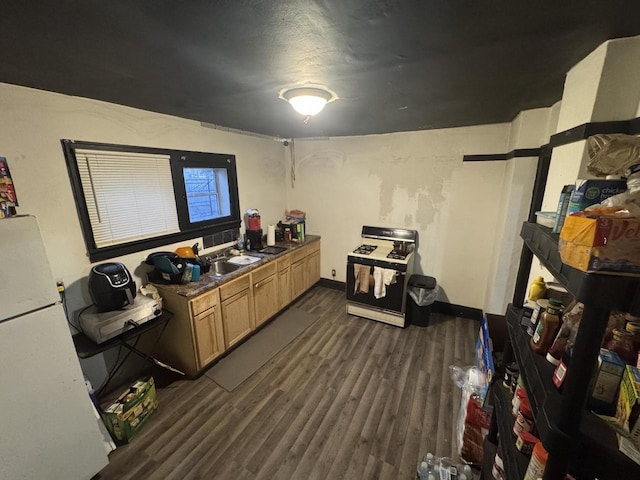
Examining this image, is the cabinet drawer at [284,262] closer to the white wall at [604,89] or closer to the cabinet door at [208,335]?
the cabinet door at [208,335]

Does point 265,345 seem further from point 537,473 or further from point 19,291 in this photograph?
point 537,473

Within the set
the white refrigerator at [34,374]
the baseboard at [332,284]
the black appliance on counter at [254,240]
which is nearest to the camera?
the white refrigerator at [34,374]

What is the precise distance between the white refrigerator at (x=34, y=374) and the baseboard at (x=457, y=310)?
11.8ft

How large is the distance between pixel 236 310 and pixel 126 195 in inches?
56.7

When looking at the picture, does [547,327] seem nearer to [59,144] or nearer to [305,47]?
[305,47]

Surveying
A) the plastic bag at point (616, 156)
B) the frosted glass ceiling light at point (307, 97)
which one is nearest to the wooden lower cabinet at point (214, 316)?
the frosted glass ceiling light at point (307, 97)

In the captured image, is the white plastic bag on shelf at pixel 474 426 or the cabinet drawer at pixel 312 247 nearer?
the white plastic bag on shelf at pixel 474 426

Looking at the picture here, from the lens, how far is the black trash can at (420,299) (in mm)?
3104

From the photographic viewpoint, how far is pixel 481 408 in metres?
1.60

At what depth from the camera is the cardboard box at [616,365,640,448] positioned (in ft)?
1.95

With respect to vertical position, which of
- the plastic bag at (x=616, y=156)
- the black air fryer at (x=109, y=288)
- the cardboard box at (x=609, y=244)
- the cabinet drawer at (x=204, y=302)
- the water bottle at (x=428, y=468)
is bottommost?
the water bottle at (x=428, y=468)

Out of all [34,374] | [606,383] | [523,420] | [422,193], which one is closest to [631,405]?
[606,383]

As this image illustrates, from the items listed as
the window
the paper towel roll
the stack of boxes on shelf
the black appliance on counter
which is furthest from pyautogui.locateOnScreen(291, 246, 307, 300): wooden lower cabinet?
the stack of boxes on shelf

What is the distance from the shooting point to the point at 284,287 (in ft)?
11.1
